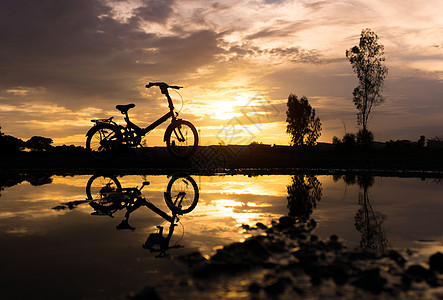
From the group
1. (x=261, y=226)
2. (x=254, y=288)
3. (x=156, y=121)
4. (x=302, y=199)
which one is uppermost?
(x=156, y=121)

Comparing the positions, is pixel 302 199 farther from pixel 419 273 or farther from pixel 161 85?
pixel 161 85

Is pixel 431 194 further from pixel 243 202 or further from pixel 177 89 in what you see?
pixel 177 89

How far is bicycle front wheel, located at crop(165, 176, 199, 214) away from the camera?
657cm

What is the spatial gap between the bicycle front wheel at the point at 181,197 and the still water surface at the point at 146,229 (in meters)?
0.20

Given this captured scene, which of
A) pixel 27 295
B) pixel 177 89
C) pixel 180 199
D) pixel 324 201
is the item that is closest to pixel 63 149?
pixel 177 89

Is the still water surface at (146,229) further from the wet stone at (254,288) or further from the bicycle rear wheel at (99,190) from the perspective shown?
the wet stone at (254,288)

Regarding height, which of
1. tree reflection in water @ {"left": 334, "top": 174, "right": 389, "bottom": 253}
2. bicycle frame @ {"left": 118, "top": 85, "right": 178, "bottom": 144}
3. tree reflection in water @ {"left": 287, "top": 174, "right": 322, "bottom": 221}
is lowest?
tree reflection in water @ {"left": 334, "top": 174, "right": 389, "bottom": 253}

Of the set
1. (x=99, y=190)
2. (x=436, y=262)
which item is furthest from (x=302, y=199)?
(x=99, y=190)

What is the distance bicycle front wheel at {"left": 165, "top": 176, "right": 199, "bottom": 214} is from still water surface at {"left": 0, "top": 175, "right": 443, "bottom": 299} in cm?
20

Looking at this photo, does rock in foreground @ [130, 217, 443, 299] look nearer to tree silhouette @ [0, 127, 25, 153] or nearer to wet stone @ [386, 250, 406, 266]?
wet stone @ [386, 250, 406, 266]

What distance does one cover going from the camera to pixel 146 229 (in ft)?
16.3

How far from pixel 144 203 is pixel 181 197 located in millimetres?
1062

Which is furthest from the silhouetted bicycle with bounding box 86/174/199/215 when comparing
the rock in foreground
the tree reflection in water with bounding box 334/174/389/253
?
the tree reflection in water with bounding box 334/174/389/253

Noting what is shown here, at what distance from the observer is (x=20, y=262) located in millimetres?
3580
